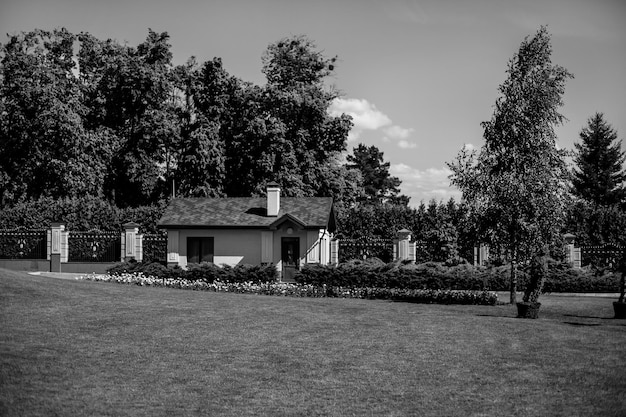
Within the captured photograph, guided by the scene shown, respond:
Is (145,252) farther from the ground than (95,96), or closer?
closer

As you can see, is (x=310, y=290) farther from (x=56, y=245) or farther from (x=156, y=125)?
(x=156, y=125)

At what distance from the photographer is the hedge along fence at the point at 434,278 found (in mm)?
31516

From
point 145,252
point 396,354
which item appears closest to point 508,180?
point 396,354

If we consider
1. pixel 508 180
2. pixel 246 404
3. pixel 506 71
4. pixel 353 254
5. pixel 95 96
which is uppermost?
pixel 95 96

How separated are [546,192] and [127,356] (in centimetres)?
1710

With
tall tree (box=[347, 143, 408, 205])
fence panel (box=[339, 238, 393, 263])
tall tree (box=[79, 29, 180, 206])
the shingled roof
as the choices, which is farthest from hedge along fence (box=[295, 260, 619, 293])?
tall tree (box=[347, 143, 408, 205])

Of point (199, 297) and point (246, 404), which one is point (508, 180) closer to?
point (199, 297)

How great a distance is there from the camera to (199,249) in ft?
126

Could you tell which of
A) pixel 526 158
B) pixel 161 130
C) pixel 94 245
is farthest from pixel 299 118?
pixel 526 158

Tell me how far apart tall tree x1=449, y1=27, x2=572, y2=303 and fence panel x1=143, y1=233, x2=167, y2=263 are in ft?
71.4

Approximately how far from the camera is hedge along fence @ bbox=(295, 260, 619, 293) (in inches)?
1241

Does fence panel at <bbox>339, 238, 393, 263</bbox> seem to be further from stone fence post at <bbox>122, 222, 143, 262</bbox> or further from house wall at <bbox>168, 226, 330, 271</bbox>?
stone fence post at <bbox>122, 222, 143, 262</bbox>

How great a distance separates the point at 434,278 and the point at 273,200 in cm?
1127

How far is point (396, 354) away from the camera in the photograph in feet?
50.7
